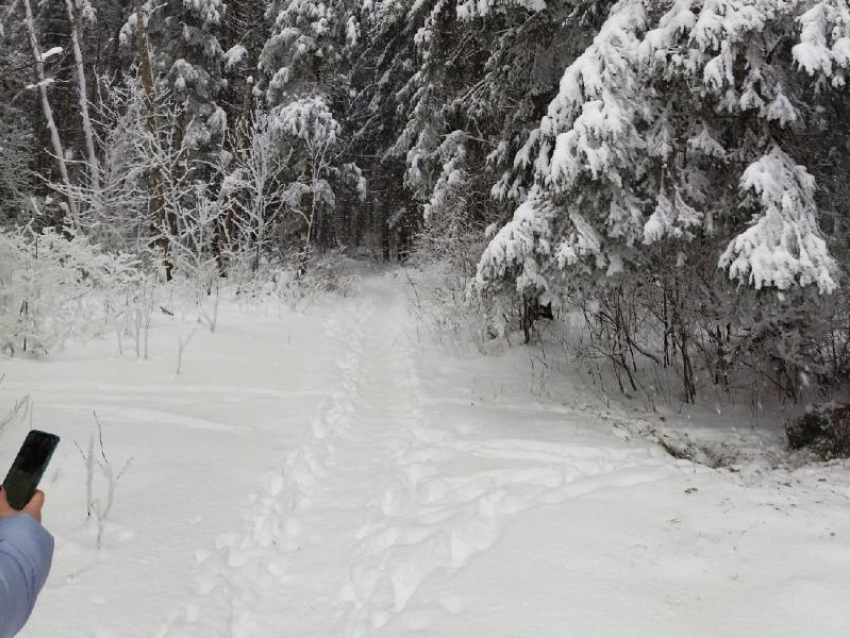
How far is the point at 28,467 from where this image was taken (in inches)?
50.7

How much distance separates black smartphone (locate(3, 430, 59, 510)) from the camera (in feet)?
4.17

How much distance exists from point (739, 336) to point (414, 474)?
3717 mm

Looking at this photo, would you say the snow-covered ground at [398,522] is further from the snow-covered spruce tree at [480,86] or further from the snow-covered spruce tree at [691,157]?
the snow-covered spruce tree at [480,86]

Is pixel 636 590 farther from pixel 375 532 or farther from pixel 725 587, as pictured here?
pixel 375 532

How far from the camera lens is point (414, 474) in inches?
185

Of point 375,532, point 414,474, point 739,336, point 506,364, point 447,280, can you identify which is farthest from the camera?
point 447,280

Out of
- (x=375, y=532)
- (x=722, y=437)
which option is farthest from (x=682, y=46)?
(x=375, y=532)

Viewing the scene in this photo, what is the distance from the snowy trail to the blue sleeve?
1700 millimetres

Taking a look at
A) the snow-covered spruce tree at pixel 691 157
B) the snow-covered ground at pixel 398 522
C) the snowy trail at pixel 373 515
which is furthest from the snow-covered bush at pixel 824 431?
the snowy trail at pixel 373 515

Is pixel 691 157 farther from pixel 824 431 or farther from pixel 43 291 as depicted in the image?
pixel 43 291

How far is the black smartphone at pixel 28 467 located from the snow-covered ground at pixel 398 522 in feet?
5.35

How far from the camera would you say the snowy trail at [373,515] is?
9.75 ft

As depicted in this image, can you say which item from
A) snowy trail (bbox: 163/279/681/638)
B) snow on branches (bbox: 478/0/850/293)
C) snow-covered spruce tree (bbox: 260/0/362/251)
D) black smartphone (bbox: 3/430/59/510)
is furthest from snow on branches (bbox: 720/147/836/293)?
snow-covered spruce tree (bbox: 260/0/362/251)

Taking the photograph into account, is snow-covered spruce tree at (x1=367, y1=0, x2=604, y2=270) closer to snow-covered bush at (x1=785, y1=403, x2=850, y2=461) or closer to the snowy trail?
the snowy trail
